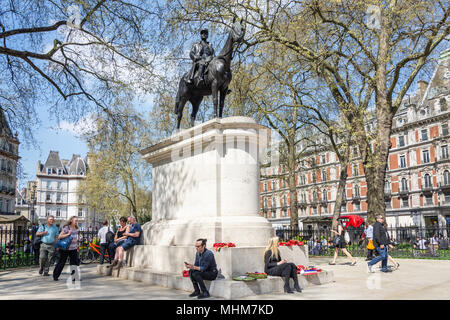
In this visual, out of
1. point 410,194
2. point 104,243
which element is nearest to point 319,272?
point 104,243

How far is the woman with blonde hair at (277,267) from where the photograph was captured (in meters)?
7.29

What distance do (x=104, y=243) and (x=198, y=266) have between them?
851 centimetres

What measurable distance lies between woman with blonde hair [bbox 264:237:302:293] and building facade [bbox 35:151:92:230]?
92.1 metres

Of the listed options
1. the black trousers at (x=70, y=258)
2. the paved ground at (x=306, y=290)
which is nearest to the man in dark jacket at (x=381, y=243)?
the paved ground at (x=306, y=290)

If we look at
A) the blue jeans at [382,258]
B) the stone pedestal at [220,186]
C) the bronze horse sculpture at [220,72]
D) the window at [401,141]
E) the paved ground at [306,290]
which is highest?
the window at [401,141]

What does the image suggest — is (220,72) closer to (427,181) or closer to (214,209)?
(214,209)

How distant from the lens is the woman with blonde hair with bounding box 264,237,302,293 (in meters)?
7.29

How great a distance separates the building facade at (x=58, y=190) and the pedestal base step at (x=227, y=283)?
89.9 meters

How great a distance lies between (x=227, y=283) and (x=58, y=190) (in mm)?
98650

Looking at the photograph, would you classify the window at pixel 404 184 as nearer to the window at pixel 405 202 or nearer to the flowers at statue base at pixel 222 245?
the window at pixel 405 202

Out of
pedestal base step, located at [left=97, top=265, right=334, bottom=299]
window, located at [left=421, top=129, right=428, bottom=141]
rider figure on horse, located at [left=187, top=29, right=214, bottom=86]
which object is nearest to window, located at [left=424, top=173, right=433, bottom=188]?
window, located at [left=421, top=129, right=428, bottom=141]

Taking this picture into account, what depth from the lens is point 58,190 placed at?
9538 centimetres

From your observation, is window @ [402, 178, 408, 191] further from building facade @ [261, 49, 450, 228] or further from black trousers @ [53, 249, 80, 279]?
black trousers @ [53, 249, 80, 279]

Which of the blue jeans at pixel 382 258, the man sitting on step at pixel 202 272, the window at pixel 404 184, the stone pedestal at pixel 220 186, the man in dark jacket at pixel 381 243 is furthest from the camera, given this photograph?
the window at pixel 404 184
